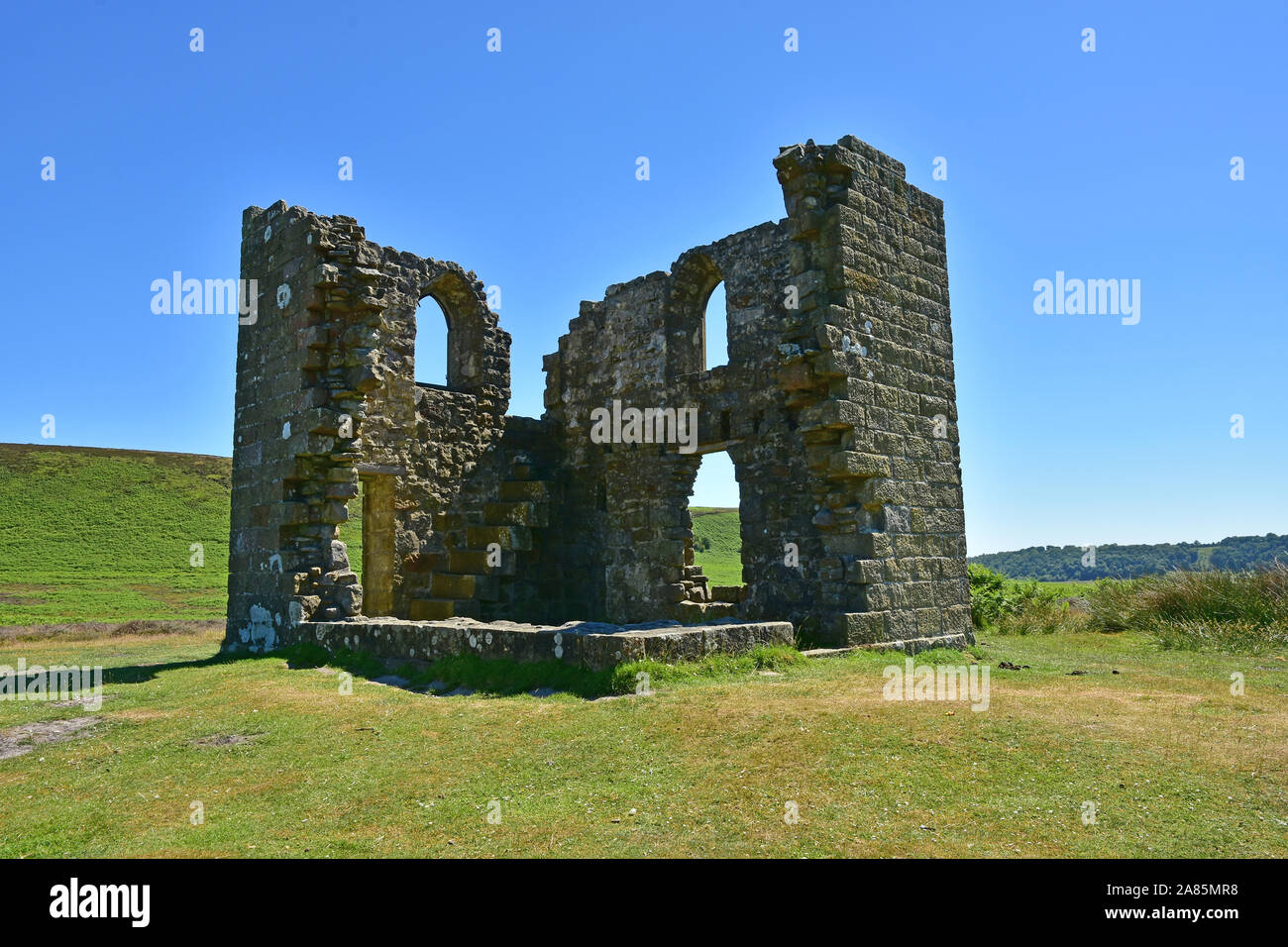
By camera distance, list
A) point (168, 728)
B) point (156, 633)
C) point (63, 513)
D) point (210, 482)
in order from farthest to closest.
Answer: point (210, 482)
point (63, 513)
point (156, 633)
point (168, 728)

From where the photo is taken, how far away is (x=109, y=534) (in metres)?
34.1

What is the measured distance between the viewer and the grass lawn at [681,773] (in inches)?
161

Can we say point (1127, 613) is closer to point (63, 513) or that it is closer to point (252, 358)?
point (252, 358)

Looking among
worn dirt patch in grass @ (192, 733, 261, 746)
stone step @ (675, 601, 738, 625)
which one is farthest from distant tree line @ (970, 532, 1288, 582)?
worn dirt patch in grass @ (192, 733, 261, 746)

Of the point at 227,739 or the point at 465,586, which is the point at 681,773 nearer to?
the point at 227,739

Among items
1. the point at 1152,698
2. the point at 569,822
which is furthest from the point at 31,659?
the point at 1152,698

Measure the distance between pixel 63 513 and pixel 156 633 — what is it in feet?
77.1

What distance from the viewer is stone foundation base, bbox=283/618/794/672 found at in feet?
25.9

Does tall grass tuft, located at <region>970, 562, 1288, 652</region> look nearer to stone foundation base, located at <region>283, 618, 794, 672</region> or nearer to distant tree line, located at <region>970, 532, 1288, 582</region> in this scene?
stone foundation base, located at <region>283, 618, 794, 672</region>

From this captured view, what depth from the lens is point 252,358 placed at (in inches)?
537

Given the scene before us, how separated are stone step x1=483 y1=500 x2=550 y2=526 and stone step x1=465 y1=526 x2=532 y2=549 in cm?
18

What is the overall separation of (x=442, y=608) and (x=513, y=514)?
221 centimetres

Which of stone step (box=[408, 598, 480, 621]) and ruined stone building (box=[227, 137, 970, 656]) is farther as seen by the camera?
stone step (box=[408, 598, 480, 621])

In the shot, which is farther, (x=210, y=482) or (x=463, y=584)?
(x=210, y=482)
